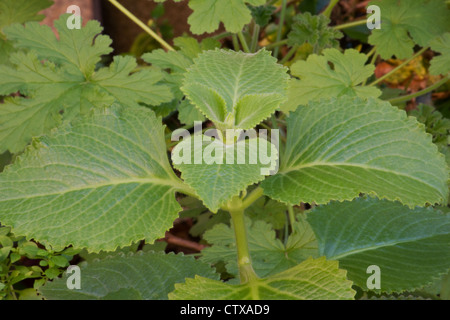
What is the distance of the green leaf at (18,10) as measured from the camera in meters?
1.19

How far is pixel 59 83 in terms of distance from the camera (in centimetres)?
94

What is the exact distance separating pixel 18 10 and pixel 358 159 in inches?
38.8

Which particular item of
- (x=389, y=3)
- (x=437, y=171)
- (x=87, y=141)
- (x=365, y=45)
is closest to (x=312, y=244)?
(x=437, y=171)

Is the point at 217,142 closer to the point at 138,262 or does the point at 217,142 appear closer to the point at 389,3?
the point at 138,262

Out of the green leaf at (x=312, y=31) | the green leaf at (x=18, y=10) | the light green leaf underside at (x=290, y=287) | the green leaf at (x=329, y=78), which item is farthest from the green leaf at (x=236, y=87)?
the green leaf at (x=18, y=10)

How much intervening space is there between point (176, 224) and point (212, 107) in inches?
Result: 34.2

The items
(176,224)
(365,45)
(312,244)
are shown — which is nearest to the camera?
(312,244)

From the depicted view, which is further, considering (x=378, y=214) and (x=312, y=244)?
(x=312, y=244)

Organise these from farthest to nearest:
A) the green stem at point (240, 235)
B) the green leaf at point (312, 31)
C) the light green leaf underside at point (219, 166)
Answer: the green leaf at point (312, 31) → the green stem at point (240, 235) → the light green leaf underside at point (219, 166)

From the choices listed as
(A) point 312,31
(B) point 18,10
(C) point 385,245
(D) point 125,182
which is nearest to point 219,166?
(D) point 125,182

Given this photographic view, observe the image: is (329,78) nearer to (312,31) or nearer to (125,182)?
(312,31)

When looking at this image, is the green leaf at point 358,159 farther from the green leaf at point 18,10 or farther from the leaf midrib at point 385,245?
the green leaf at point 18,10

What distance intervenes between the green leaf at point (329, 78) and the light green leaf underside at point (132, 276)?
50cm
